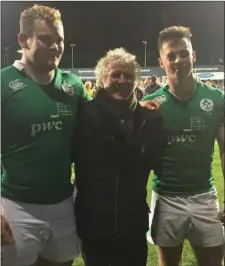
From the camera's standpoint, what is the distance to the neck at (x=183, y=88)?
1254 millimetres

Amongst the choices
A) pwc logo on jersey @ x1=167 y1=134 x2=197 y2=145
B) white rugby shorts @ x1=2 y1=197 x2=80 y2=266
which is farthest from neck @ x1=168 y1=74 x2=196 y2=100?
white rugby shorts @ x1=2 y1=197 x2=80 y2=266

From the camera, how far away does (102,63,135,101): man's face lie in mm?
1162

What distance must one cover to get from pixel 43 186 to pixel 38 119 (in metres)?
0.19

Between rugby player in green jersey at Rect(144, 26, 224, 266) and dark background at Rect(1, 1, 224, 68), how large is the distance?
0.04 m

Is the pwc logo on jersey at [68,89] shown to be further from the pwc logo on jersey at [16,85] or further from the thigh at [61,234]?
the thigh at [61,234]

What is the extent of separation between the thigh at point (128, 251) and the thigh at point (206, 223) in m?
0.16

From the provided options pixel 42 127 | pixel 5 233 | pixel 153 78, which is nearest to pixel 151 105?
pixel 153 78

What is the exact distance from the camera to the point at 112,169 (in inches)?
46.6

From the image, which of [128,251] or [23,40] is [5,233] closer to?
[128,251]

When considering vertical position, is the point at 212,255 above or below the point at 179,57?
below

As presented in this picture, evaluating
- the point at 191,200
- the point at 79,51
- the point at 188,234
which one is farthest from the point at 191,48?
the point at 188,234

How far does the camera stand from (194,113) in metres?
1.25

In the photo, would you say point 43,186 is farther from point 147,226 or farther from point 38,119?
point 147,226

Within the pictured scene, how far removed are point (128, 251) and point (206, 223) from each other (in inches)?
9.4
